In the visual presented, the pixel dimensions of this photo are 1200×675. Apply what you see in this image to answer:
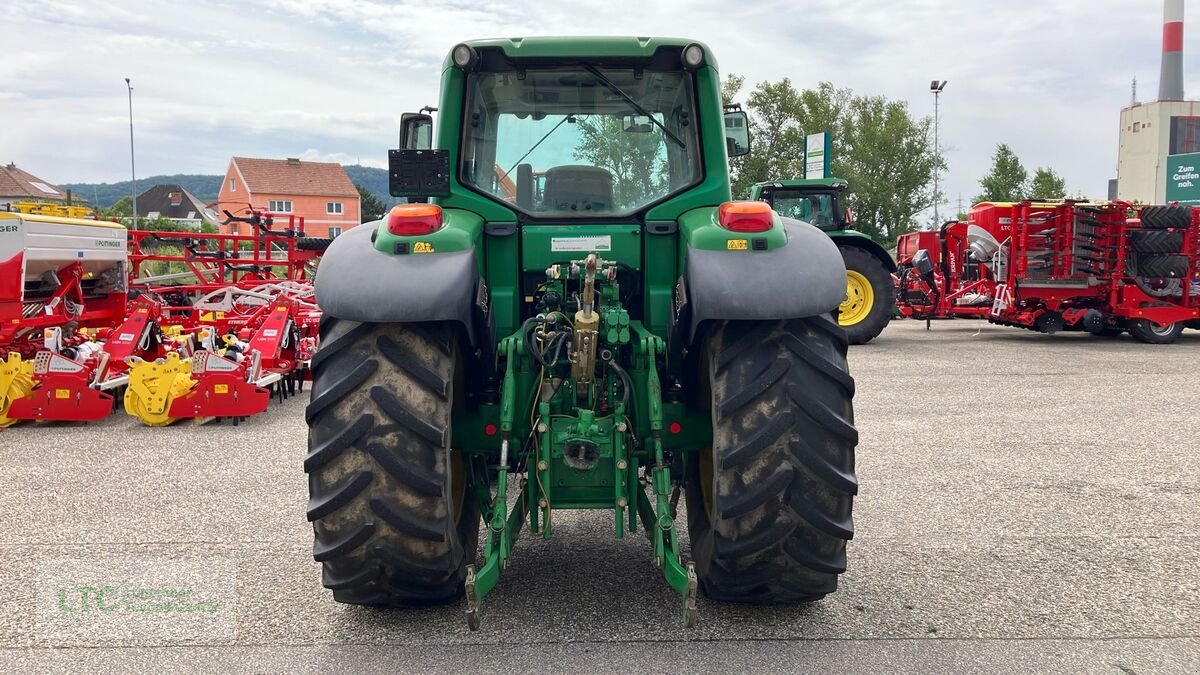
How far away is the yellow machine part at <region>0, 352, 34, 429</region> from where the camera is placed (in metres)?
7.73

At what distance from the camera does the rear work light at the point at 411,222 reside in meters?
3.48

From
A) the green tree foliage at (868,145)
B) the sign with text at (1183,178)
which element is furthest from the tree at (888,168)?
the sign with text at (1183,178)

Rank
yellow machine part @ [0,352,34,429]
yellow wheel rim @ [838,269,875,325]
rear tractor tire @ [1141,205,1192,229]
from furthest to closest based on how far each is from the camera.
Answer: rear tractor tire @ [1141,205,1192,229], yellow wheel rim @ [838,269,875,325], yellow machine part @ [0,352,34,429]

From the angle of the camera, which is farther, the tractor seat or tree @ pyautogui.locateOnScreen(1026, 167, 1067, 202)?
tree @ pyautogui.locateOnScreen(1026, 167, 1067, 202)

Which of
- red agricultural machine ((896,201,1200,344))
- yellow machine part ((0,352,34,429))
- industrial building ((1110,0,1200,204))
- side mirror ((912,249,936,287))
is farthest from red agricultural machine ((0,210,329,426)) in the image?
industrial building ((1110,0,1200,204))

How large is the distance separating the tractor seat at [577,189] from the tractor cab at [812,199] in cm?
970

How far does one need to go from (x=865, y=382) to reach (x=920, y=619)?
684 cm

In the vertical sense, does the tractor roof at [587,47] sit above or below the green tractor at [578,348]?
above

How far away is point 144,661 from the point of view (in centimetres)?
333

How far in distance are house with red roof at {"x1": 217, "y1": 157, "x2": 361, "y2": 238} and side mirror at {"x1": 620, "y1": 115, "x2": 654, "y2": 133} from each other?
2709 inches

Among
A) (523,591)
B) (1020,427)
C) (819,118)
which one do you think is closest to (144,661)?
(523,591)

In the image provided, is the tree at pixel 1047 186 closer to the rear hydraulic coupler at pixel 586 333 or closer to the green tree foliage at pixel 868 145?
the green tree foliage at pixel 868 145

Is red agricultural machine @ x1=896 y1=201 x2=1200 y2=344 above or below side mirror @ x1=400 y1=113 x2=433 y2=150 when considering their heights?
below

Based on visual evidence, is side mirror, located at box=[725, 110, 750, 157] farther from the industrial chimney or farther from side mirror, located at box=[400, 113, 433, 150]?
the industrial chimney
